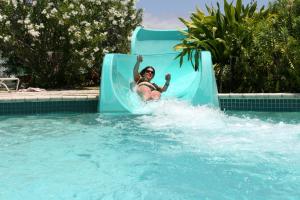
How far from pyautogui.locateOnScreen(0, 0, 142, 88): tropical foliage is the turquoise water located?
16.3 feet

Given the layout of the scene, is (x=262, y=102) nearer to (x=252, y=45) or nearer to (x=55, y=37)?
(x=252, y=45)

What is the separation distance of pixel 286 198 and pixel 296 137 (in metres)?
2.45

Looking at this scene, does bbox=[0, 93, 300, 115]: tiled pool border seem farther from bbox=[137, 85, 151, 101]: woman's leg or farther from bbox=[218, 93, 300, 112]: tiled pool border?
bbox=[137, 85, 151, 101]: woman's leg

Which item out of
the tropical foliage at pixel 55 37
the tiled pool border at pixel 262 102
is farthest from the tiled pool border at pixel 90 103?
the tropical foliage at pixel 55 37

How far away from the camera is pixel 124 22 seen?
15203 millimetres

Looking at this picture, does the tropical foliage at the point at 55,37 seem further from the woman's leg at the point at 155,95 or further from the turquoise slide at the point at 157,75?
the woman's leg at the point at 155,95

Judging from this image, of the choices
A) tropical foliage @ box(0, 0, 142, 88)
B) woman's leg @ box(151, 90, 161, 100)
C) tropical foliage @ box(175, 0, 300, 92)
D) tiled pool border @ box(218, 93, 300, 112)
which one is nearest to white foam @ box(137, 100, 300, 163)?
woman's leg @ box(151, 90, 161, 100)

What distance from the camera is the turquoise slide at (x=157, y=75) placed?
8.25 metres

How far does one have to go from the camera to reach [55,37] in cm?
1273

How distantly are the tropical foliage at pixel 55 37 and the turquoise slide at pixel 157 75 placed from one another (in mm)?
1327

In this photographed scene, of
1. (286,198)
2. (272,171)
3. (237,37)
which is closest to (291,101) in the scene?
(237,37)

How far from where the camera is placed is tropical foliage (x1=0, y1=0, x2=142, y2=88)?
12.0m

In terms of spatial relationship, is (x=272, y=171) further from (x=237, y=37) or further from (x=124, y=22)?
(x=124, y=22)

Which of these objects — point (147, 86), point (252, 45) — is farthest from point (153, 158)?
point (252, 45)
